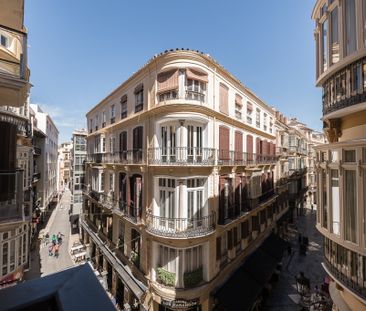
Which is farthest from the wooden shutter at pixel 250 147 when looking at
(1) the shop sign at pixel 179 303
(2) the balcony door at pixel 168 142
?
(1) the shop sign at pixel 179 303

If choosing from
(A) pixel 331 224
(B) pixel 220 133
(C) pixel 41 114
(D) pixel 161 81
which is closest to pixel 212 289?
(A) pixel 331 224

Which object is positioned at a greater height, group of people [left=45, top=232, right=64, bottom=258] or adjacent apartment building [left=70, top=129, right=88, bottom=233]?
adjacent apartment building [left=70, top=129, right=88, bottom=233]

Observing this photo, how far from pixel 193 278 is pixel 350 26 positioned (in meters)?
12.6

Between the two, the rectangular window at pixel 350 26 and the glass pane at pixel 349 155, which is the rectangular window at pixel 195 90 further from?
the glass pane at pixel 349 155

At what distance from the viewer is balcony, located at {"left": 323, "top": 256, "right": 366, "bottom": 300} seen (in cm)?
574

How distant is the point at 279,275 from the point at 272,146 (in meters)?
12.3

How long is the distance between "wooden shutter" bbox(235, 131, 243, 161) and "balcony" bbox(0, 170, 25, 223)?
12753 millimetres

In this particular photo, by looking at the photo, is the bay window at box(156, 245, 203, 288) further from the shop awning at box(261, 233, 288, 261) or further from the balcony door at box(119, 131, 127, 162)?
the shop awning at box(261, 233, 288, 261)

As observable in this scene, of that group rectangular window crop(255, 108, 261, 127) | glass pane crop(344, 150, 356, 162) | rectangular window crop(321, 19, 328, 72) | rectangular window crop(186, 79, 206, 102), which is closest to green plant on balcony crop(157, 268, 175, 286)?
rectangular window crop(186, 79, 206, 102)

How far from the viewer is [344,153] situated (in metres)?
6.48

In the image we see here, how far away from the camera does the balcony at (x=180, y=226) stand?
11.2 meters

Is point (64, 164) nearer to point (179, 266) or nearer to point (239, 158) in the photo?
point (239, 158)

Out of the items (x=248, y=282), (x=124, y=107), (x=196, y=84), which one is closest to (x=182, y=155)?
(x=196, y=84)

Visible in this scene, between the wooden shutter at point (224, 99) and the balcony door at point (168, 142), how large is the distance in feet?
12.9
